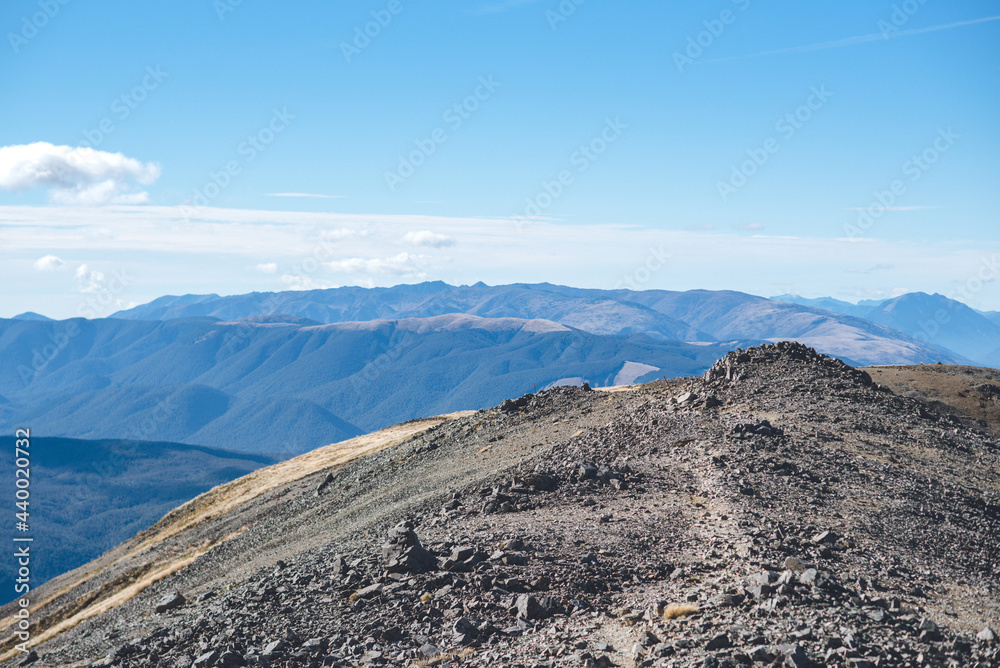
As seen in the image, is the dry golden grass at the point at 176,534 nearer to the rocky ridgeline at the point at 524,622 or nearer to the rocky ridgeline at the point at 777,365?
the rocky ridgeline at the point at 524,622

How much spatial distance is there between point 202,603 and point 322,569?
251 inches

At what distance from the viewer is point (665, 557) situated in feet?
68.4

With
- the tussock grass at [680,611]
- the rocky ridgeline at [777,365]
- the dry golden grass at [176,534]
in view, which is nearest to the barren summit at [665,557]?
the tussock grass at [680,611]

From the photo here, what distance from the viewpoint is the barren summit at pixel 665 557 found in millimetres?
16547

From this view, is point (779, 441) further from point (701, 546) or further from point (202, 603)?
point (202, 603)

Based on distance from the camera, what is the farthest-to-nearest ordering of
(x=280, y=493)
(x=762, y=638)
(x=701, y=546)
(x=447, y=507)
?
(x=280, y=493) < (x=447, y=507) < (x=701, y=546) < (x=762, y=638)

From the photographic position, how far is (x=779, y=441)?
98.9ft

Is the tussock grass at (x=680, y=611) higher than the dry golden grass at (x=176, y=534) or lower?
higher

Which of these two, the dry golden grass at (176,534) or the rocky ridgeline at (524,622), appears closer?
the rocky ridgeline at (524,622)

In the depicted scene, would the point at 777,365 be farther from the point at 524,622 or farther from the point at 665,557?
the point at 524,622

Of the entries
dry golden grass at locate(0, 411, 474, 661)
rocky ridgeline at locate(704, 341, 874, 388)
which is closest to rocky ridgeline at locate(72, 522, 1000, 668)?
rocky ridgeline at locate(704, 341, 874, 388)

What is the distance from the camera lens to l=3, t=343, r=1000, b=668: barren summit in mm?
16547

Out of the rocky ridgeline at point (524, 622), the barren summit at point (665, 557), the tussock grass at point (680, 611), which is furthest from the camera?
the tussock grass at point (680, 611)

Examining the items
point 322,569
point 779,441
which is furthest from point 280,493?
point 779,441
